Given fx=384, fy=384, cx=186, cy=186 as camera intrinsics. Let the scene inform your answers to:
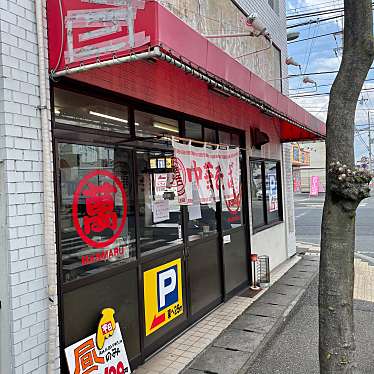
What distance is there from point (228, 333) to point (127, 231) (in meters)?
2.33

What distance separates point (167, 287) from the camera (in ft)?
17.4

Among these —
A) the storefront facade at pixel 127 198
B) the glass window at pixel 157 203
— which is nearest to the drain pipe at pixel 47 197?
the storefront facade at pixel 127 198

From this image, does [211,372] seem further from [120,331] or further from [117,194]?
[117,194]

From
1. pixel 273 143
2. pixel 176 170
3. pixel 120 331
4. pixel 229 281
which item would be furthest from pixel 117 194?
pixel 273 143

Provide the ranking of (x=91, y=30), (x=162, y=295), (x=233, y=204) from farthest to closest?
(x=233, y=204) → (x=162, y=295) → (x=91, y=30)

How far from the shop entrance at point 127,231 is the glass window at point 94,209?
0.4 inches

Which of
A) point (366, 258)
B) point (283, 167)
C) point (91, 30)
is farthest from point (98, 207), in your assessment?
point (366, 258)

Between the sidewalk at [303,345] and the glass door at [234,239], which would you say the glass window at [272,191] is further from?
the sidewalk at [303,345]

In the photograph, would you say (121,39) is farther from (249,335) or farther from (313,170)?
(313,170)

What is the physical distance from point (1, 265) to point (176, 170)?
2.56m

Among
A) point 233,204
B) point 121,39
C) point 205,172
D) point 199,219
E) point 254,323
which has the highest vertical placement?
point 121,39

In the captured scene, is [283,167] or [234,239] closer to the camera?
[234,239]

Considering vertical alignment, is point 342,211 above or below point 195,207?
above

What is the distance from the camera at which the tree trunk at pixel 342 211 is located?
307 cm
